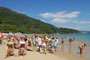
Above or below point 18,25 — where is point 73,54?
below

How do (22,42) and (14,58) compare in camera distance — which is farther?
(22,42)

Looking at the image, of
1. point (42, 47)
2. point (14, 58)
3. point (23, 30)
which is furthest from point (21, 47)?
point (23, 30)

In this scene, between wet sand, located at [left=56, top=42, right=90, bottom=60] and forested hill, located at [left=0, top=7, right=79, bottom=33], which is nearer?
wet sand, located at [left=56, top=42, right=90, bottom=60]

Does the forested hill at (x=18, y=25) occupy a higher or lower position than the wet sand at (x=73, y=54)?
higher

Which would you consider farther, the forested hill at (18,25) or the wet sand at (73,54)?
the forested hill at (18,25)

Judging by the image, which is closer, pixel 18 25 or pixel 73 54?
pixel 73 54

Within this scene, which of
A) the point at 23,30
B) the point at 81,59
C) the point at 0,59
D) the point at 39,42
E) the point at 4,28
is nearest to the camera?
the point at 0,59

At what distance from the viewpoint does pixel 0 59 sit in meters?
12.2

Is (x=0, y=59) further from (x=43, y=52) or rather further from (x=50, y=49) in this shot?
(x=50, y=49)

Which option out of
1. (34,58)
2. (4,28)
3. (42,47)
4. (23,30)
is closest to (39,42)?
(42,47)

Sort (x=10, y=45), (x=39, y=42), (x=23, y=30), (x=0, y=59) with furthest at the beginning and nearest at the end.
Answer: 1. (x=23, y=30)
2. (x=39, y=42)
3. (x=10, y=45)
4. (x=0, y=59)

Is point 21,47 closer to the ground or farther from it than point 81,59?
farther from it

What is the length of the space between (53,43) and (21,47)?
549 cm

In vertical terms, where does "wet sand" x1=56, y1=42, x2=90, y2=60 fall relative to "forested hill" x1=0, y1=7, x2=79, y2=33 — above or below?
below
